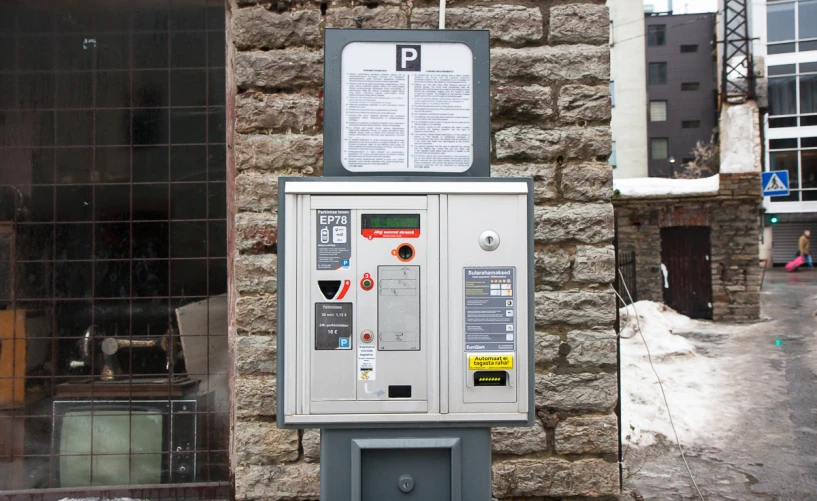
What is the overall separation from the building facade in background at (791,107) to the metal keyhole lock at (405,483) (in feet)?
103

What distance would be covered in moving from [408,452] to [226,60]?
2.98 meters

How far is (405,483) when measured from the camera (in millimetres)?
2654

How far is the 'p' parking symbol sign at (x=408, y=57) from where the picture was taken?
9.27 ft

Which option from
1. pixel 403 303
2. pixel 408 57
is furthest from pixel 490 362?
pixel 408 57

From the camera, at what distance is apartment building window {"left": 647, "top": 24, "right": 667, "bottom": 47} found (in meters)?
35.5

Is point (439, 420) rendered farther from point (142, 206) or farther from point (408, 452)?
point (142, 206)

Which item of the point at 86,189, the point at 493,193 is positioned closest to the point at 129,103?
the point at 86,189

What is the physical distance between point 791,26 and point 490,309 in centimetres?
3329

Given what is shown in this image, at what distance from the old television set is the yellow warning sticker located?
8.33 ft

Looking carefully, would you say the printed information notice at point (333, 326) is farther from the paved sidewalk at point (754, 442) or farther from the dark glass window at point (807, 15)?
the dark glass window at point (807, 15)

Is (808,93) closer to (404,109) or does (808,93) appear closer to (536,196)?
(536,196)

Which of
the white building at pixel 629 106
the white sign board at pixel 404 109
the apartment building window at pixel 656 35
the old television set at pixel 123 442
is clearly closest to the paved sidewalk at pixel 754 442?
the white sign board at pixel 404 109

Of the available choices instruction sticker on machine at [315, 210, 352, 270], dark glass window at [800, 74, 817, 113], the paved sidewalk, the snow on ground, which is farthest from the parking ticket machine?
dark glass window at [800, 74, 817, 113]

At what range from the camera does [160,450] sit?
14.6 feet
